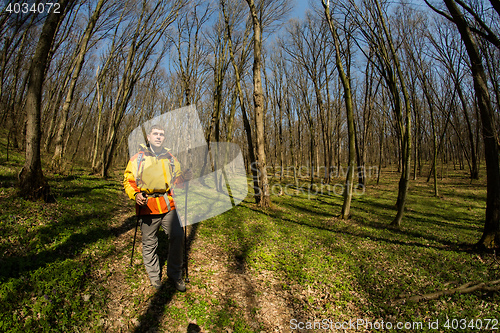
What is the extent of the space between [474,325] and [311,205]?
842cm

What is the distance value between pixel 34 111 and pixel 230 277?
5.41m

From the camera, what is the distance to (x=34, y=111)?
4.89 metres

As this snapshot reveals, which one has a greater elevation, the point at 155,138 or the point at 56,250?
the point at 155,138

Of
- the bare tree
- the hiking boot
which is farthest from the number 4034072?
the bare tree

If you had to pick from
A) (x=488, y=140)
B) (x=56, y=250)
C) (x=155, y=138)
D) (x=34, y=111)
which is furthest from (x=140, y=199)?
(x=488, y=140)

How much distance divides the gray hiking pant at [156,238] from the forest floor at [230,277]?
484mm

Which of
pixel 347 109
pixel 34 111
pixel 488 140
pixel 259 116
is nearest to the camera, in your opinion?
pixel 34 111

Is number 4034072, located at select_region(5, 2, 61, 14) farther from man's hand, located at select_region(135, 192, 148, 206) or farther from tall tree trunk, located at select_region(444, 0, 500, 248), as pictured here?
tall tree trunk, located at select_region(444, 0, 500, 248)

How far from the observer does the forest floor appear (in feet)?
10.4

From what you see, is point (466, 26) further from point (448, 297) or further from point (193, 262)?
point (193, 262)

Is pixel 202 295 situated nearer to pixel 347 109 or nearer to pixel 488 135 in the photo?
pixel 488 135

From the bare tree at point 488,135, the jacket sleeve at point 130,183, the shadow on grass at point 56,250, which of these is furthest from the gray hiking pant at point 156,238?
the bare tree at point 488,135

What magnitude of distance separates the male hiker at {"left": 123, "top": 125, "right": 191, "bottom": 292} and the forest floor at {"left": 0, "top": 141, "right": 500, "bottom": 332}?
2.17ft

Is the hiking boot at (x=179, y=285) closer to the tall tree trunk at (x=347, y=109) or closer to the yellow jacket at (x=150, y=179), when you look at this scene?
the yellow jacket at (x=150, y=179)
